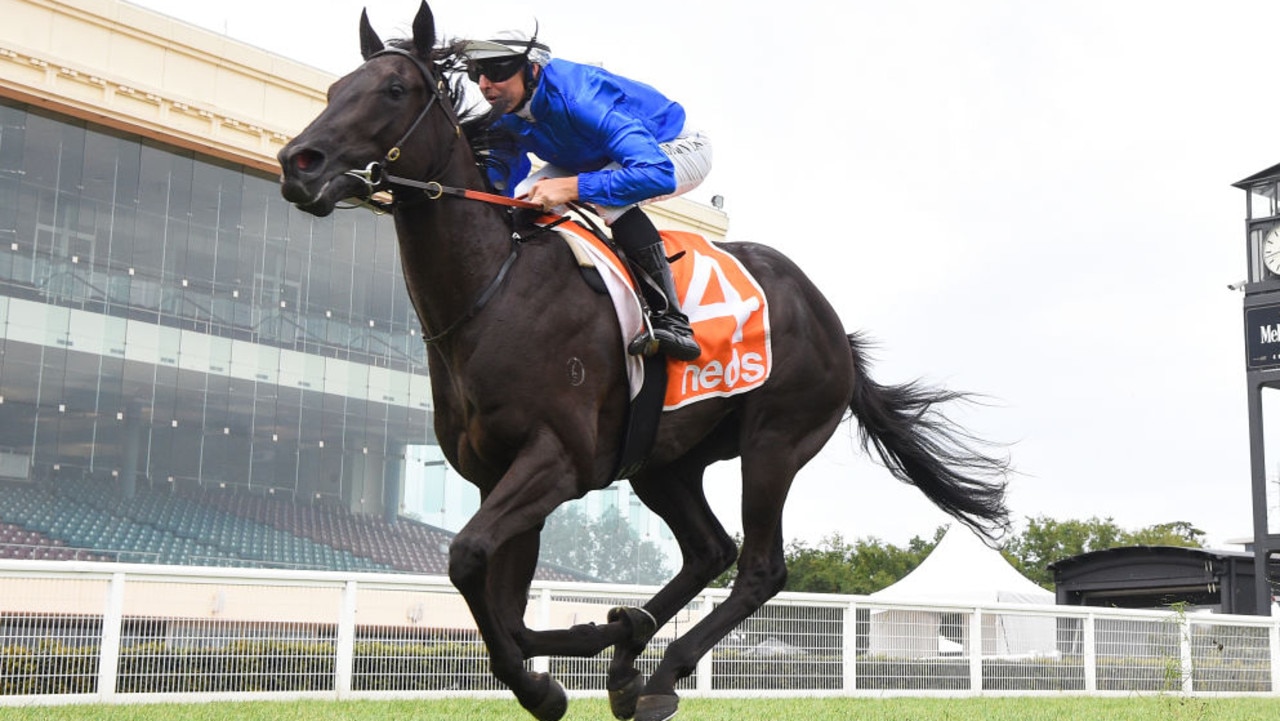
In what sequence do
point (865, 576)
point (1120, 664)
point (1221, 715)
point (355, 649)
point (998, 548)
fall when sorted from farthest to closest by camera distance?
point (865, 576) → point (1120, 664) → point (355, 649) → point (1221, 715) → point (998, 548)

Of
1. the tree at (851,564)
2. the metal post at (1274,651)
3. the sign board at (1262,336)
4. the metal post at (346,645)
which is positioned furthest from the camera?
the tree at (851,564)

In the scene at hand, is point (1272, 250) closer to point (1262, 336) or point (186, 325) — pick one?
point (1262, 336)

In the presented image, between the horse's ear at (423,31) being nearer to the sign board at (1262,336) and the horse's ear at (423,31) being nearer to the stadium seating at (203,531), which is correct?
the stadium seating at (203,531)

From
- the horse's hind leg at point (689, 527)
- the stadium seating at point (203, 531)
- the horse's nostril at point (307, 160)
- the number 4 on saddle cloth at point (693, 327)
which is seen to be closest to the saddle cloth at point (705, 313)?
the number 4 on saddle cloth at point (693, 327)

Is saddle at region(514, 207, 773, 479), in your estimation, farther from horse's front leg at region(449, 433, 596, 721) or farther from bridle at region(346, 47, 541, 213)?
horse's front leg at region(449, 433, 596, 721)

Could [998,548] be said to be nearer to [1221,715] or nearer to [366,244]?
[1221,715]

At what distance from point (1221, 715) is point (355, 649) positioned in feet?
17.0

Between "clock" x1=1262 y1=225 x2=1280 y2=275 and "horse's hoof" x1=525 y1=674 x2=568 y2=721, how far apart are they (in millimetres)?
24021

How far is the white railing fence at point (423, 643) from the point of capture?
24.1ft

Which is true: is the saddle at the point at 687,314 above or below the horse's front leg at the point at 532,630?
above

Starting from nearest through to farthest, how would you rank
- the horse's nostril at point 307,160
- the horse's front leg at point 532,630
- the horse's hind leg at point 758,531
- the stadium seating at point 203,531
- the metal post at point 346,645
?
the horse's nostril at point 307,160 → the horse's front leg at point 532,630 → the horse's hind leg at point 758,531 → the metal post at point 346,645 → the stadium seating at point 203,531

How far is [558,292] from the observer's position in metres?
3.82

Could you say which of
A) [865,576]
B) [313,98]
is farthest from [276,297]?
[865,576]

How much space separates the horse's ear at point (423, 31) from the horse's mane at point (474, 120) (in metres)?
0.08
